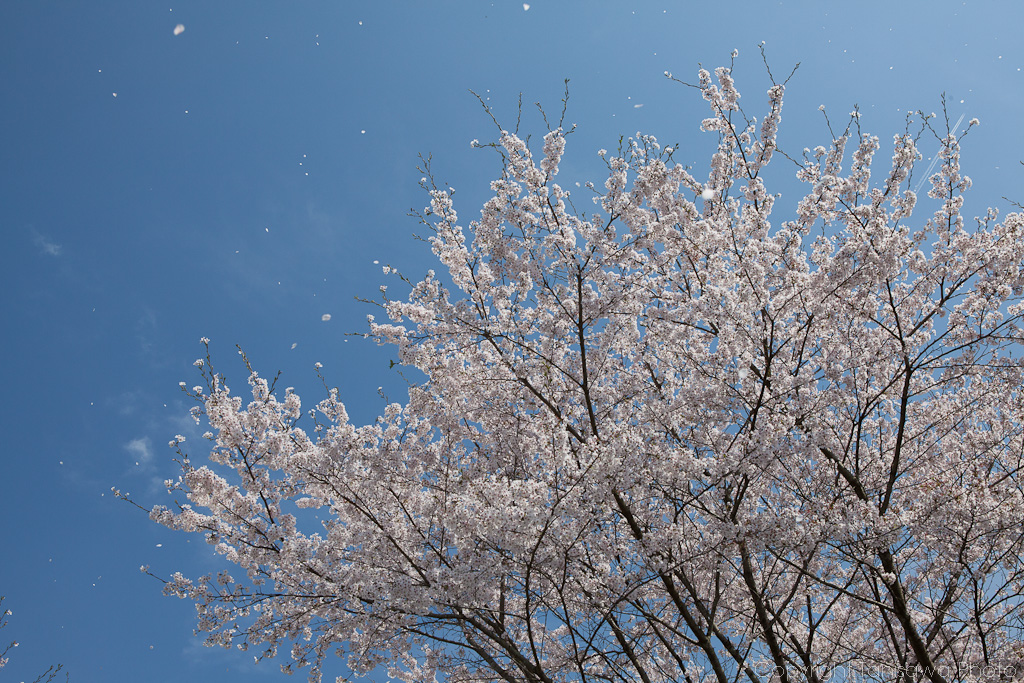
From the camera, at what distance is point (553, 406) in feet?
20.6

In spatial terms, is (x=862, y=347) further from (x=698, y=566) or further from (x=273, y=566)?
(x=273, y=566)

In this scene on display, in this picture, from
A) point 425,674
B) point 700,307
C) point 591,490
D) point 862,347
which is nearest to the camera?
point 591,490

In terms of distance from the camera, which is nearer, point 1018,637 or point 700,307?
point 700,307

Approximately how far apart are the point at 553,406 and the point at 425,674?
212 inches

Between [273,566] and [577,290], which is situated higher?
[577,290]

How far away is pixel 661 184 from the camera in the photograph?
255 inches

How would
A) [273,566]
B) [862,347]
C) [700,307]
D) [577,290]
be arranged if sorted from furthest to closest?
[862,347], [577,290], [273,566], [700,307]

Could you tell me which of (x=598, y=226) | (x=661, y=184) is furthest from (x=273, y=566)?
(x=661, y=184)

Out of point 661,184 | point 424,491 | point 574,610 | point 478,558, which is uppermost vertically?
point 661,184

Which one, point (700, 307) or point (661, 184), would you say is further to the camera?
point (661, 184)

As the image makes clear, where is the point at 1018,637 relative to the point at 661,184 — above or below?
below

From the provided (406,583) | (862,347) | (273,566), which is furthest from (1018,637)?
(273,566)

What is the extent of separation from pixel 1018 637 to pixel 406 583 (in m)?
7.12

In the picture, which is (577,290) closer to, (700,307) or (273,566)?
(700,307)
